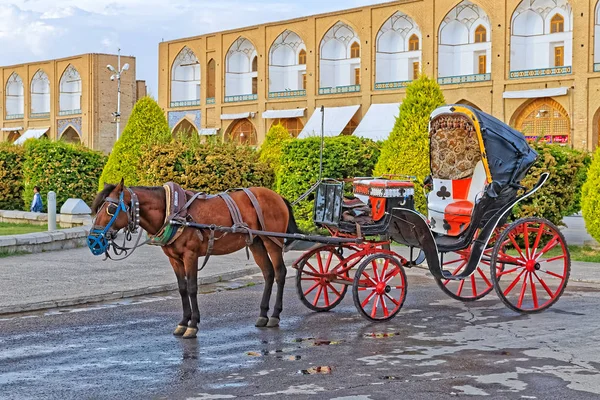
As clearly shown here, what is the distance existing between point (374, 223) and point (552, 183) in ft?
24.9

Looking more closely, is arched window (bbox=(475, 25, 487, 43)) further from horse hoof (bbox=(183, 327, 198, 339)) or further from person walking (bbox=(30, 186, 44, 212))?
horse hoof (bbox=(183, 327, 198, 339))

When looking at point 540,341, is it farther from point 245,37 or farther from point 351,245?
point 245,37

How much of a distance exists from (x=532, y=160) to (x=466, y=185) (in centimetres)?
86

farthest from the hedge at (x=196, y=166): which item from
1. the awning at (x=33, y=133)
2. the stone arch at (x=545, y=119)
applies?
the awning at (x=33, y=133)

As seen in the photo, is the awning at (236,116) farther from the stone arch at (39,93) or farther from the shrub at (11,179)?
the shrub at (11,179)

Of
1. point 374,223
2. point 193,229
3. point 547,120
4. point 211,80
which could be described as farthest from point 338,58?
point 193,229

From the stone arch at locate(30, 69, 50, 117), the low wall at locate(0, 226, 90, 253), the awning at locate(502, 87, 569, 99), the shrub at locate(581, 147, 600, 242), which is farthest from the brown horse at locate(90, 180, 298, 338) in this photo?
the stone arch at locate(30, 69, 50, 117)

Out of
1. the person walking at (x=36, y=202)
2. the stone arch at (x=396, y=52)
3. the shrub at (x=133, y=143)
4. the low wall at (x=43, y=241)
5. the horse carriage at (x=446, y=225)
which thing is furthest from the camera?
→ the stone arch at (x=396, y=52)

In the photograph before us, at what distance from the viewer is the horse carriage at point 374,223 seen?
777cm

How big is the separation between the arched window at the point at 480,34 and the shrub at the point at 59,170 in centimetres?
2022

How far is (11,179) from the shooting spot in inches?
953

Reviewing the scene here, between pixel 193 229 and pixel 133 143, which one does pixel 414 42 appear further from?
pixel 193 229

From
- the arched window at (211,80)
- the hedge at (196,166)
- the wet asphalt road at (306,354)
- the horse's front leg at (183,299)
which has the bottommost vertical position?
the wet asphalt road at (306,354)

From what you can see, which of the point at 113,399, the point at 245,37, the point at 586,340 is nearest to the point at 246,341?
the point at 113,399
